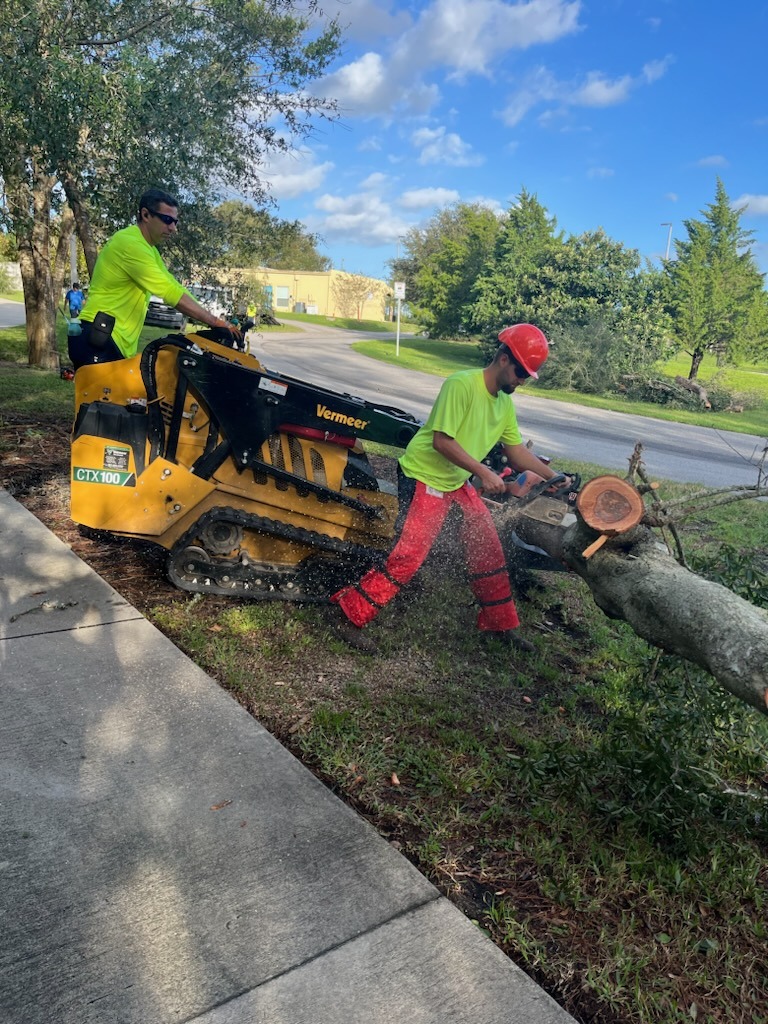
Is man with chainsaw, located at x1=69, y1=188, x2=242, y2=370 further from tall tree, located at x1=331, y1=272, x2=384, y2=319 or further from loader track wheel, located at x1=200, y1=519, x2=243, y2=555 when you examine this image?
tall tree, located at x1=331, y1=272, x2=384, y2=319

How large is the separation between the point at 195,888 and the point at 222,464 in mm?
2578

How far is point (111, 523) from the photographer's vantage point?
176 inches

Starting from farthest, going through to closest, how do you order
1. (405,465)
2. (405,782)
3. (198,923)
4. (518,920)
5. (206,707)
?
1. (405,465)
2. (206,707)
3. (405,782)
4. (518,920)
5. (198,923)

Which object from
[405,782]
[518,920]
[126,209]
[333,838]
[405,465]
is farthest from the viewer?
[126,209]

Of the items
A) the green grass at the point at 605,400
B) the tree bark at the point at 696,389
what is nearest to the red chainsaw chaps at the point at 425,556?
the green grass at the point at 605,400

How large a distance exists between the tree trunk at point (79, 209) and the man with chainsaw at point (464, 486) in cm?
536

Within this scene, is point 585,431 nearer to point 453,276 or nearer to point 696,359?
point 696,359

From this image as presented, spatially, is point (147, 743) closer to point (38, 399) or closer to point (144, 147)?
point (144, 147)

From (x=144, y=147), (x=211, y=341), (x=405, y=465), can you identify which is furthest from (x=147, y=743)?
(x=144, y=147)

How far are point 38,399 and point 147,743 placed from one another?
7820mm

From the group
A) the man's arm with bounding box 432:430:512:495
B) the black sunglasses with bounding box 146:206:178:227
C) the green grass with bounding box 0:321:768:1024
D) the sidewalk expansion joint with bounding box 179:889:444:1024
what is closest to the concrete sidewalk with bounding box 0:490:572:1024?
the sidewalk expansion joint with bounding box 179:889:444:1024

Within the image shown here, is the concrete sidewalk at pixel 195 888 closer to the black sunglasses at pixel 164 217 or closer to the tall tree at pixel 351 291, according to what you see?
the black sunglasses at pixel 164 217

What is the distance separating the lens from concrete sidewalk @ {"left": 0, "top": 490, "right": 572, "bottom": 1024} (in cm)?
211

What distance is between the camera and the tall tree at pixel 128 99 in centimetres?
670
